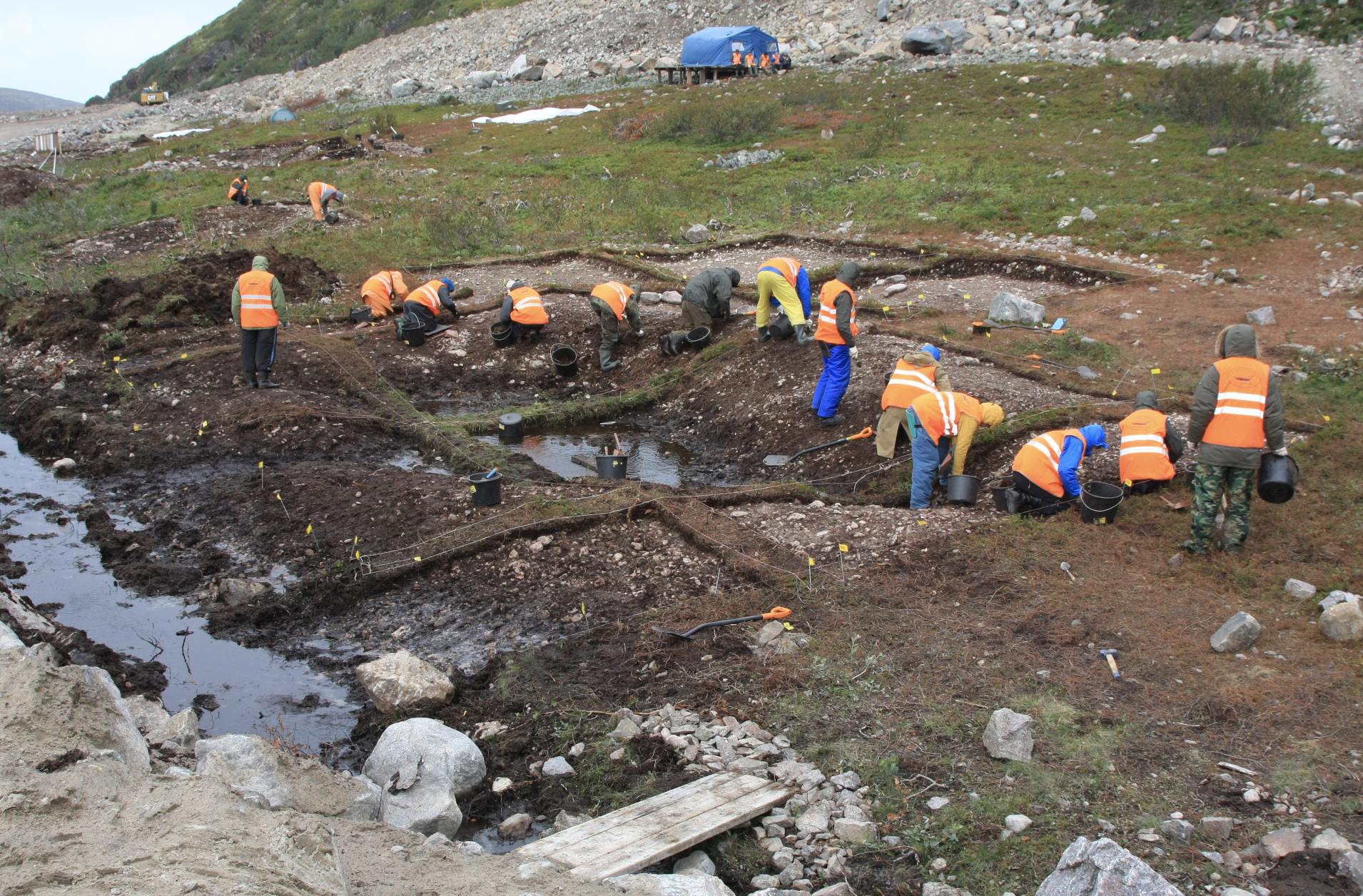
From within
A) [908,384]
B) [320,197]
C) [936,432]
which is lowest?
[936,432]

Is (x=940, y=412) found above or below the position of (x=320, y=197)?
below

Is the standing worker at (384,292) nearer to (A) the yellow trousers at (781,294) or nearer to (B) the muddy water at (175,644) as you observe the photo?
(B) the muddy water at (175,644)

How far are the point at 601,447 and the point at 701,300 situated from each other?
8.26 ft

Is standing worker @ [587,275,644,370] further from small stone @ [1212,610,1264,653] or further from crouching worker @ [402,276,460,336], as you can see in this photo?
small stone @ [1212,610,1264,653]

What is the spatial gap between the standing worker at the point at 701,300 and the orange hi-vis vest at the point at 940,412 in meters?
4.55

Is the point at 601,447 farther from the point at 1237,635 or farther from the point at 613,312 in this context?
the point at 1237,635

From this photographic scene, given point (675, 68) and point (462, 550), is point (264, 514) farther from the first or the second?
point (675, 68)

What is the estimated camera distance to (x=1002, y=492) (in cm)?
692

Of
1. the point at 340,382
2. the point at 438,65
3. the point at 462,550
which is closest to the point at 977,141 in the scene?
the point at 340,382

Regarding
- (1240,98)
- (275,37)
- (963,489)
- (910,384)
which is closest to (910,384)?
(910,384)

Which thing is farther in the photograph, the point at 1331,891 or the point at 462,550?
the point at 462,550

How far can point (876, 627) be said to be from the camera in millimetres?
5523

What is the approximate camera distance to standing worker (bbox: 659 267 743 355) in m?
11.1

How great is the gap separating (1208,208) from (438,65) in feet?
146
